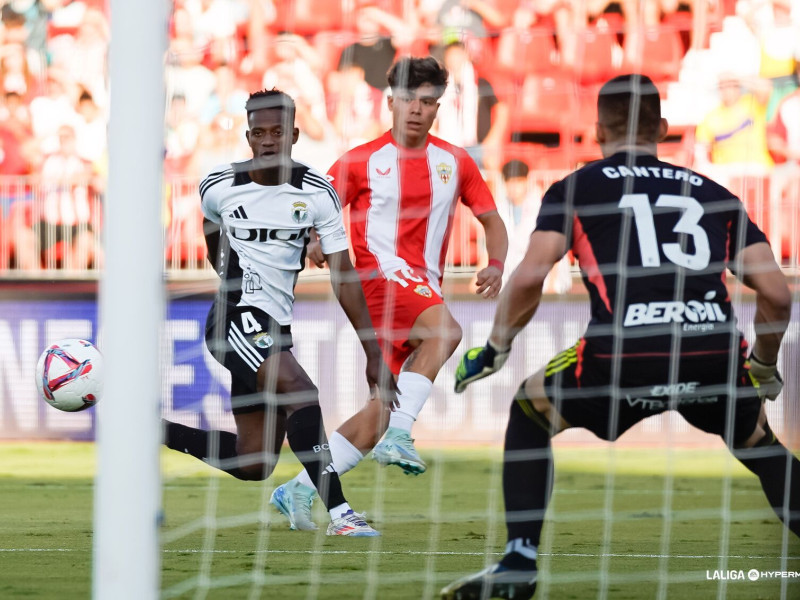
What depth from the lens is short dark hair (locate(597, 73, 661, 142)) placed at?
359 cm

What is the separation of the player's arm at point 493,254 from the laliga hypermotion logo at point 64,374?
178cm

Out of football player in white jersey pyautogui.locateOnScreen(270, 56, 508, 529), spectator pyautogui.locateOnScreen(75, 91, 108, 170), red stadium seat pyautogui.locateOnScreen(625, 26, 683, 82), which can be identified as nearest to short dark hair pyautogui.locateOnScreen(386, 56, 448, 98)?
football player in white jersey pyautogui.locateOnScreen(270, 56, 508, 529)

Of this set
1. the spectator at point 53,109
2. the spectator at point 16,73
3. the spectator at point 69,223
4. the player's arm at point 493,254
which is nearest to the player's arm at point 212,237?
the player's arm at point 493,254

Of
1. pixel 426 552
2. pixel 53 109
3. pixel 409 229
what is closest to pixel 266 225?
pixel 409 229

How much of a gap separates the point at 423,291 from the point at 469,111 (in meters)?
3.86

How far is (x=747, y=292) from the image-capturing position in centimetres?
897

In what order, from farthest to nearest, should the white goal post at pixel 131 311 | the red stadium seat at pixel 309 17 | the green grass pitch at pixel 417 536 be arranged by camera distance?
1. the red stadium seat at pixel 309 17
2. the green grass pitch at pixel 417 536
3. the white goal post at pixel 131 311

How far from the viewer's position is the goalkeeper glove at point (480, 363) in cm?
355

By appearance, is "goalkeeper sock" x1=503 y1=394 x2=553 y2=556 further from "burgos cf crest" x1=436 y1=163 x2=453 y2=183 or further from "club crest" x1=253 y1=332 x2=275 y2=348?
"burgos cf crest" x1=436 y1=163 x2=453 y2=183

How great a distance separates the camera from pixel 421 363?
542 centimetres

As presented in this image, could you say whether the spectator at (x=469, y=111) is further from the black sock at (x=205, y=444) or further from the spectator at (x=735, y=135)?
the black sock at (x=205, y=444)

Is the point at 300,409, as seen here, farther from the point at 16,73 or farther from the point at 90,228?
the point at 16,73

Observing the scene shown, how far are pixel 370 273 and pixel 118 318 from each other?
117 inches

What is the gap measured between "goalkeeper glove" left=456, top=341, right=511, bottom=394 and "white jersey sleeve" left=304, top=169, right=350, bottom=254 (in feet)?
4.88
